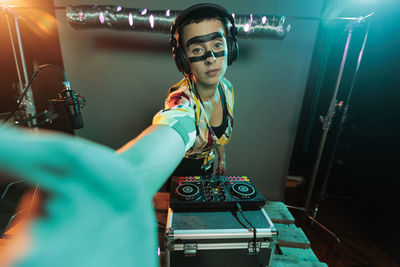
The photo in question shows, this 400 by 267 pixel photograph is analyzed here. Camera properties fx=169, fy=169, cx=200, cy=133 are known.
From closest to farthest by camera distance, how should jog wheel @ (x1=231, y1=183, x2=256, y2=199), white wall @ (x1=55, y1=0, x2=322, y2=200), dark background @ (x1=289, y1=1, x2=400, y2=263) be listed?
jog wheel @ (x1=231, y1=183, x2=256, y2=199)
dark background @ (x1=289, y1=1, x2=400, y2=263)
white wall @ (x1=55, y1=0, x2=322, y2=200)

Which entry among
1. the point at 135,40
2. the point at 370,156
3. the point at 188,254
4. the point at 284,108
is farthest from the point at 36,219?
the point at 370,156

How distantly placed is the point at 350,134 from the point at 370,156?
0.31 meters

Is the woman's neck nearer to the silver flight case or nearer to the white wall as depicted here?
the silver flight case

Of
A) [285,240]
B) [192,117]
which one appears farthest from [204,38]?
[285,240]

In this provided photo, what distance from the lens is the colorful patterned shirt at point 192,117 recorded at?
1.47 feet

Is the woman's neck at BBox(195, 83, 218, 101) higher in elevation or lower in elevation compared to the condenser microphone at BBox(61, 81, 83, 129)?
higher

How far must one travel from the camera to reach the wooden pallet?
37.9 inches

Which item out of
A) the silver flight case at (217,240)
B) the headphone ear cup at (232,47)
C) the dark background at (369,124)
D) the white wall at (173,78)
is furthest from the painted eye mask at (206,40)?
the dark background at (369,124)

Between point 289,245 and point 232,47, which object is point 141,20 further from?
point 289,245

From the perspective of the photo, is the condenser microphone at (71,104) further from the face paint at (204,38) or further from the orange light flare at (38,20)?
the orange light flare at (38,20)

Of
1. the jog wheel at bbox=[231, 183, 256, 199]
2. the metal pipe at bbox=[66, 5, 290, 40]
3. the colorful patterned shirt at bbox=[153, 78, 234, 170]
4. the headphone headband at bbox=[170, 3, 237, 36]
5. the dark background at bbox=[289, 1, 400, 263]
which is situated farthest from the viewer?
the dark background at bbox=[289, 1, 400, 263]

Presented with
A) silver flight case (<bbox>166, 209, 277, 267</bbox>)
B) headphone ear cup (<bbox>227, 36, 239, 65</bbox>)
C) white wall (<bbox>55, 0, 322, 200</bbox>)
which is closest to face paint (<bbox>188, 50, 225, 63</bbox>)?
headphone ear cup (<bbox>227, 36, 239, 65</bbox>)

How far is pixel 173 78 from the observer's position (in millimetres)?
1702

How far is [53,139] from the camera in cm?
16
